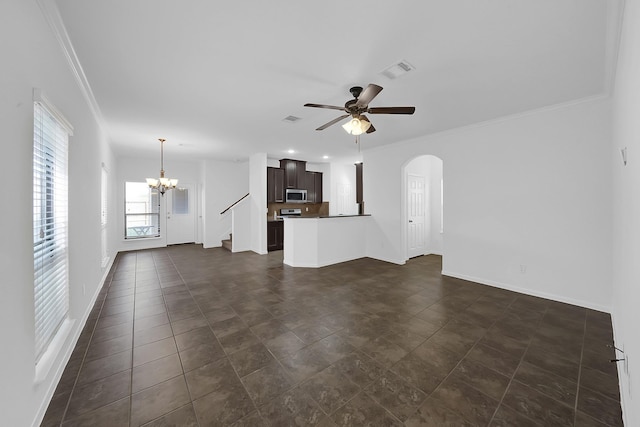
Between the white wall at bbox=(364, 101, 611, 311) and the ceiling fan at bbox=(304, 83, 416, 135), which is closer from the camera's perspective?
the ceiling fan at bbox=(304, 83, 416, 135)

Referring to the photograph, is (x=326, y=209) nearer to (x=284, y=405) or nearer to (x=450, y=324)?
(x=450, y=324)

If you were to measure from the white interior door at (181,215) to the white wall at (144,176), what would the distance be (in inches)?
6.9

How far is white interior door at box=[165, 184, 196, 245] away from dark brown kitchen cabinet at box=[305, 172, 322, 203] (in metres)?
3.94

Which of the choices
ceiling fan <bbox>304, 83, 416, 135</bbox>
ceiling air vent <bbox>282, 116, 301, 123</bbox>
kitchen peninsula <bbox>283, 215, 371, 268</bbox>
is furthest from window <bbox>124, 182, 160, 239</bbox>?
ceiling fan <bbox>304, 83, 416, 135</bbox>

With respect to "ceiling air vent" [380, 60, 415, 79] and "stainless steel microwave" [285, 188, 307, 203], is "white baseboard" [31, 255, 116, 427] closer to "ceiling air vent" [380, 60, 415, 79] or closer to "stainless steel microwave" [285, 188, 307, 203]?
"ceiling air vent" [380, 60, 415, 79]

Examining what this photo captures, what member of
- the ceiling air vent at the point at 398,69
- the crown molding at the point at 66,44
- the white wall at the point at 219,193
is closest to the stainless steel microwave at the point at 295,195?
the white wall at the point at 219,193

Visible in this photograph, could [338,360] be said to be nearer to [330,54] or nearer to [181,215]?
[330,54]

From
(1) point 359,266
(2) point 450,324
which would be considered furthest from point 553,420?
(1) point 359,266

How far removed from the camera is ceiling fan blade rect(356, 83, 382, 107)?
237 cm

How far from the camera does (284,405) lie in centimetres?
169

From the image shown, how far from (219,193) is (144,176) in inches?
86.9

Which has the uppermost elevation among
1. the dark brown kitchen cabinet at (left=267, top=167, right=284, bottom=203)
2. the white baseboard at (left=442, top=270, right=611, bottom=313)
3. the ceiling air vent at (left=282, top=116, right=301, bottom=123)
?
the ceiling air vent at (left=282, top=116, right=301, bottom=123)

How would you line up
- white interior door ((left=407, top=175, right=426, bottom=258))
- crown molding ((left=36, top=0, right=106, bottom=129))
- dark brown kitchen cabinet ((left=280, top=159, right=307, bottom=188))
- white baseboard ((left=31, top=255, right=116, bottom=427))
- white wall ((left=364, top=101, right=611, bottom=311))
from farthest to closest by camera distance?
dark brown kitchen cabinet ((left=280, top=159, right=307, bottom=188)) < white interior door ((left=407, top=175, right=426, bottom=258)) < white wall ((left=364, top=101, right=611, bottom=311)) < crown molding ((left=36, top=0, right=106, bottom=129)) < white baseboard ((left=31, top=255, right=116, bottom=427))

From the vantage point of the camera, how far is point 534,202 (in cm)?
365
